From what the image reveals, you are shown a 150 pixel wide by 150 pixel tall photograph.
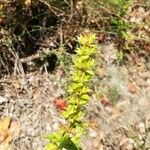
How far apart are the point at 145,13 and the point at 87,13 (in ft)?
2.72

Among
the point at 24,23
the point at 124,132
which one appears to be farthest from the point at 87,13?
the point at 124,132

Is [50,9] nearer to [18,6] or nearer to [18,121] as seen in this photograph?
[18,6]

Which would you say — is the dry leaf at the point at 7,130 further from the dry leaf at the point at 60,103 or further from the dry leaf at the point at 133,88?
the dry leaf at the point at 133,88

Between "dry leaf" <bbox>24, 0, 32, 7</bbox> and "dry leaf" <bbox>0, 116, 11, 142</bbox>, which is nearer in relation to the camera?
"dry leaf" <bbox>0, 116, 11, 142</bbox>

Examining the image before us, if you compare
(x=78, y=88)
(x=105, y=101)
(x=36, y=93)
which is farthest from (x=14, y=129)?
(x=78, y=88)

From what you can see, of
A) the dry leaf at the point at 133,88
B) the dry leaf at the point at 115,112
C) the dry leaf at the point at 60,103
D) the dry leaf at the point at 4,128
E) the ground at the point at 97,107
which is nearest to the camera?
the dry leaf at the point at 4,128

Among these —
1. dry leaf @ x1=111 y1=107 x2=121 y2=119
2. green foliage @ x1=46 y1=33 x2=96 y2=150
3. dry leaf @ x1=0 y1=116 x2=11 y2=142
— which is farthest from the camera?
dry leaf @ x1=111 y1=107 x2=121 y2=119

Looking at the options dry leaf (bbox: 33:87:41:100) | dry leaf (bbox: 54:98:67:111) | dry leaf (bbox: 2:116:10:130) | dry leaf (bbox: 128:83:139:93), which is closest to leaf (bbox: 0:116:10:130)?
→ dry leaf (bbox: 2:116:10:130)

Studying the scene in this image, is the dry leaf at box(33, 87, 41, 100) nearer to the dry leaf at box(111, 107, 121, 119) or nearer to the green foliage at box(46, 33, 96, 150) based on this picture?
the dry leaf at box(111, 107, 121, 119)

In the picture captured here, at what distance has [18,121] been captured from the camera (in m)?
2.93

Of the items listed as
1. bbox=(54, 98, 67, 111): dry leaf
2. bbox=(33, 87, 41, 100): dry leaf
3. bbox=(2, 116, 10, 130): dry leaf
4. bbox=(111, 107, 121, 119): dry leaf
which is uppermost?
bbox=(33, 87, 41, 100): dry leaf

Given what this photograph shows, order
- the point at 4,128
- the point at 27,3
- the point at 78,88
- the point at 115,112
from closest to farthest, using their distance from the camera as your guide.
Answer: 1. the point at 78,88
2. the point at 4,128
3. the point at 27,3
4. the point at 115,112

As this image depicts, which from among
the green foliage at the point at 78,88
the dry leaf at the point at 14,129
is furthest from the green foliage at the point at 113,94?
the green foliage at the point at 78,88

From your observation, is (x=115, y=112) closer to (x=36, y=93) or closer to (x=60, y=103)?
(x=60, y=103)
